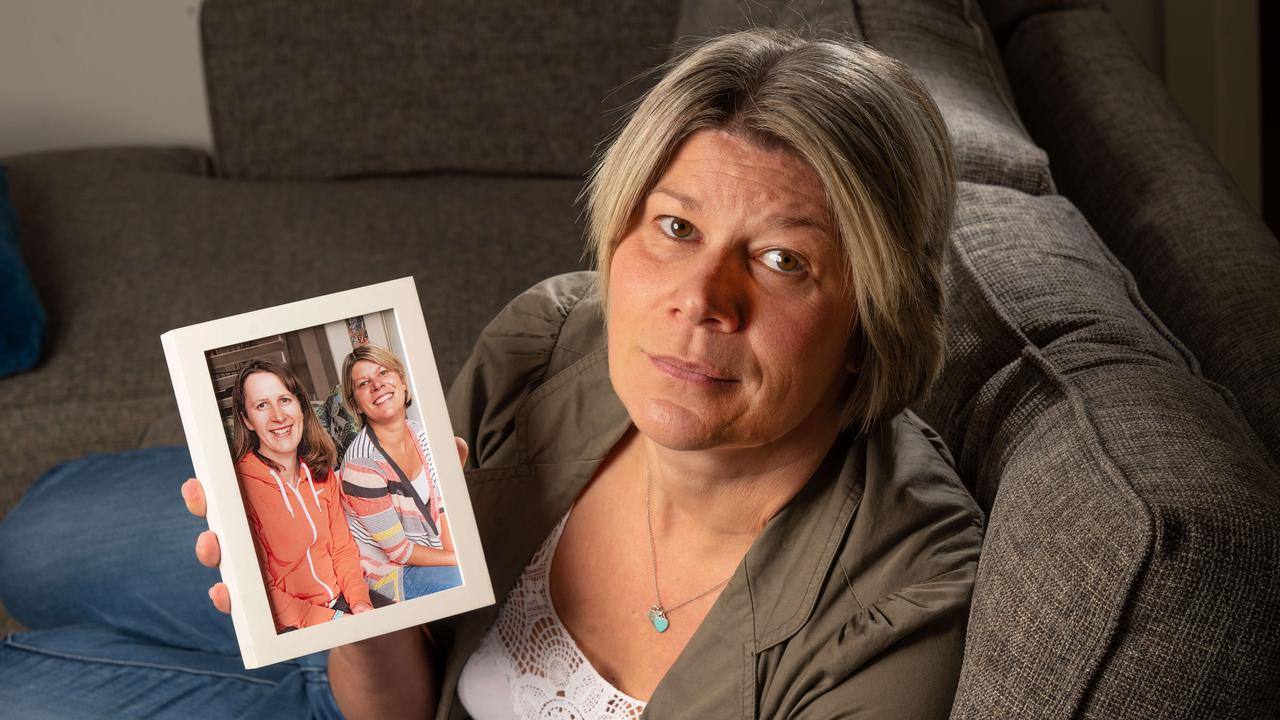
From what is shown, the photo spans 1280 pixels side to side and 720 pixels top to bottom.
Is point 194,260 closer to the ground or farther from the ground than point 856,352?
closer to the ground

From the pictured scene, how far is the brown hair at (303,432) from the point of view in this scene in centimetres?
100

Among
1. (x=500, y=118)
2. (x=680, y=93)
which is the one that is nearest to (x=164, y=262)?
(x=500, y=118)

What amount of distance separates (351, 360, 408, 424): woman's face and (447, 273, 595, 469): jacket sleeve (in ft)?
0.87

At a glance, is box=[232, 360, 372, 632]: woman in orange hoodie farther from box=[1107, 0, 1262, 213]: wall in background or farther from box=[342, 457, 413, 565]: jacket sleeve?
box=[1107, 0, 1262, 213]: wall in background

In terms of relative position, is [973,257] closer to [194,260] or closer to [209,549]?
[209,549]

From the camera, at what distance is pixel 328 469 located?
1.02m

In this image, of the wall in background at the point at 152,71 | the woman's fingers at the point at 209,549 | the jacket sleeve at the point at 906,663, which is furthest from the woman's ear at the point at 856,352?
the wall in background at the point at 152,71

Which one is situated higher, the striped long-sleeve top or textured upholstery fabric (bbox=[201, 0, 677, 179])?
textured upholstery fabric (bbox=[201, 0, 677, 179])

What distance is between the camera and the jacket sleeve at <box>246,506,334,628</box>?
100cm

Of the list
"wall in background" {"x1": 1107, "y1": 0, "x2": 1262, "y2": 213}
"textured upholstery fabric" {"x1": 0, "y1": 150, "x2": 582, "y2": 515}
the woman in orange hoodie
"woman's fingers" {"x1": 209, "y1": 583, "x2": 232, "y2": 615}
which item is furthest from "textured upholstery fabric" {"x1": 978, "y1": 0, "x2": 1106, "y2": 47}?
"woman's fingers" {"x1": 209, "y1": 583, "x2": 232, "y2": 615}

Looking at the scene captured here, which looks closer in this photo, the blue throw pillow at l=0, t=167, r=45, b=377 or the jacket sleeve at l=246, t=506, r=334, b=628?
the jacket sleeve at l=246, t=506, r=334, b=628

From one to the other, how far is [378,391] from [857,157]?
19.3 inches

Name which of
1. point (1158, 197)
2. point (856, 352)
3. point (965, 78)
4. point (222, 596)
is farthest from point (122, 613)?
point (1158, 197)

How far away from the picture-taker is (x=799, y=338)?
102cm
